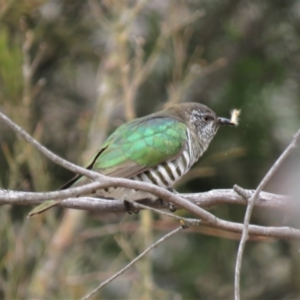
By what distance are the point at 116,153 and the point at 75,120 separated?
2.95 metres

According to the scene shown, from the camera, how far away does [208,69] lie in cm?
734

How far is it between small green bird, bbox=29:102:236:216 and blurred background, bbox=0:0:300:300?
154 cm

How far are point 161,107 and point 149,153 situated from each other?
2.55 metres

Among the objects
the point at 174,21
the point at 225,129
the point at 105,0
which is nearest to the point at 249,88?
the point at 225,129

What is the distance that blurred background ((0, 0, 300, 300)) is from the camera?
6.96 metres

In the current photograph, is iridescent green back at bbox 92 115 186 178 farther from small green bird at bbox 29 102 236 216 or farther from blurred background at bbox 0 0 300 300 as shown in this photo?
blurred background at bbox 0 0 300 300

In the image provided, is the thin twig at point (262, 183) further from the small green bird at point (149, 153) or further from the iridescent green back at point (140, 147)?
the iridescent green back at point (140, 147)

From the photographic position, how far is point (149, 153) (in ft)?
16.4

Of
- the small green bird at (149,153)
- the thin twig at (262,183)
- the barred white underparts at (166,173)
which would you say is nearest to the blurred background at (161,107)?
the small green bird at (149,153)

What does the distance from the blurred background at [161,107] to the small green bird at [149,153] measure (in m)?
1.54

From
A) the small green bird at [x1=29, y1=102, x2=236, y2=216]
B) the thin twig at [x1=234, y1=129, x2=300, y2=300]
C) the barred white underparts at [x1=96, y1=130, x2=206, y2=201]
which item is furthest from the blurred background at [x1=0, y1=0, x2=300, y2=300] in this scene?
the thin twig at [x1=234, y1=129, x2=300, y2=300]

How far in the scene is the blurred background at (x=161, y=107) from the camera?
6957 mm

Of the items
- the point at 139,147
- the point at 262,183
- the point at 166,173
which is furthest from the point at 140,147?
the point at 262,183

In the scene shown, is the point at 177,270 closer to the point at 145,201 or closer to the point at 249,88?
the point at 249,88
